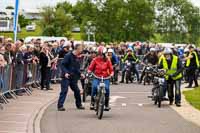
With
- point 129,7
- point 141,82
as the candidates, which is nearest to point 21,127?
point 141,82

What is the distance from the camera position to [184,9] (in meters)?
76.7

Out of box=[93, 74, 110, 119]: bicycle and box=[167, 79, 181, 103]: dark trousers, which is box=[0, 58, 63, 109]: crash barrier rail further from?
box=[167, 79, 181, 103]: dark trousers

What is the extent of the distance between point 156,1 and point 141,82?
42.9 metres

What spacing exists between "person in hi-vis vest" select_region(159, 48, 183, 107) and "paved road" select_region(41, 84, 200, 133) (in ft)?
1.67

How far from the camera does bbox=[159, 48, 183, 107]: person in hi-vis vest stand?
21078mm

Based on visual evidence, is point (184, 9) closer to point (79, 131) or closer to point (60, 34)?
point (60, 34)

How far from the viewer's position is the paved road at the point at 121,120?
1462 centimetres

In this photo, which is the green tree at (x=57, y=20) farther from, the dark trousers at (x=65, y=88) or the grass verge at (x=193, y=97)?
the dark trousers at (x=65, y=88)

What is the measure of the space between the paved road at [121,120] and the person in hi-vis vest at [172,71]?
1.67 feet

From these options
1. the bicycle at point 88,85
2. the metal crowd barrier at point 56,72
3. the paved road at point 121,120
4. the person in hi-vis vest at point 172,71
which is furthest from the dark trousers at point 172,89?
the metal crowd barrier at point 56,72

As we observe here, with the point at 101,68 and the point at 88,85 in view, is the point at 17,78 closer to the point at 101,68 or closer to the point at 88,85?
the point at 88,85

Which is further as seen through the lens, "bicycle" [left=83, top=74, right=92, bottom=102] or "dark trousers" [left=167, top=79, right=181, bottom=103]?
"dark trousers" [left=167, top=79, right=181, bottom=103]

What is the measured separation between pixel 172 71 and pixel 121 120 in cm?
503

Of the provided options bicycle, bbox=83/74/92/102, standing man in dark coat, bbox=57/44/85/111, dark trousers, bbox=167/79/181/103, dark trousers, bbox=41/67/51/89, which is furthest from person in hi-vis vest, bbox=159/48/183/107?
dark trousers, bbox=41/67/51/89
